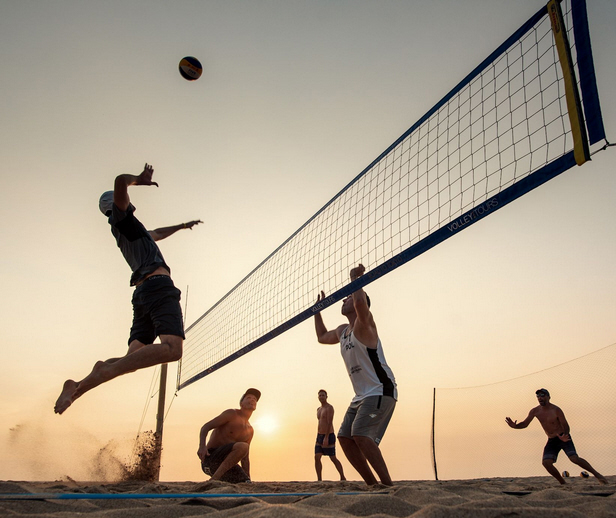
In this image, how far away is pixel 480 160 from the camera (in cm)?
378

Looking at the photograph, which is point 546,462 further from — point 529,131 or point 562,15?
point 562,15

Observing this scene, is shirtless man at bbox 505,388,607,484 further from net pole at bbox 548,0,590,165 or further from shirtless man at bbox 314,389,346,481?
net pole at bbox 548,0,590,165

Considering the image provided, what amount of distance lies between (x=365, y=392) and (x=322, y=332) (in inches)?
43.5

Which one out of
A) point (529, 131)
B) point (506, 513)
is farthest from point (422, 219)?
point (506, 513)

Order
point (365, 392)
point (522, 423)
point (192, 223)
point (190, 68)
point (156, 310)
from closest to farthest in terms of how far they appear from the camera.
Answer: point (156, 310) < point (365, 392) < point (192, 223) < point (190, 68) < point (522, 423)

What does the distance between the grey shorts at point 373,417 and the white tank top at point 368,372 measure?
0.17 feet

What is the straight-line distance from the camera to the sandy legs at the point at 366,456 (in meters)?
3.17

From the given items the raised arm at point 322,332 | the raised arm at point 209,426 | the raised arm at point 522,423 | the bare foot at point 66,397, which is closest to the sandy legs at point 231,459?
the raised arm at point 209,426

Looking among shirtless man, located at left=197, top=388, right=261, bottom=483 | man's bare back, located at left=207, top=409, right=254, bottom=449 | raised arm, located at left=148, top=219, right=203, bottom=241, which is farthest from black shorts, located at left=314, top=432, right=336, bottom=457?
raised arm, located at left=148, top=219, right=203, bottom=241

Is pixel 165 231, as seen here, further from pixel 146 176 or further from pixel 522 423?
pixel 522 423

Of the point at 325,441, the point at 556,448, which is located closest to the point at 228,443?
the point at 325,441

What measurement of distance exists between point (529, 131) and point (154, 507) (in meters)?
3.15

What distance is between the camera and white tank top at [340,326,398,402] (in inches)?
140

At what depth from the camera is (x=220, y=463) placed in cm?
482
